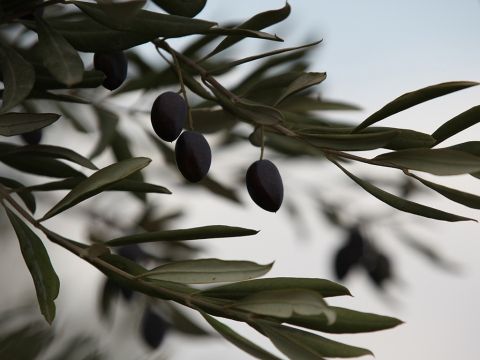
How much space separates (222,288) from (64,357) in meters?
0.27

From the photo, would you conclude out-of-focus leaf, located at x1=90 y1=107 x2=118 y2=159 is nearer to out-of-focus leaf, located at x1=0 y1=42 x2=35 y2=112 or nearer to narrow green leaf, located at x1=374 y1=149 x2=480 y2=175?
out-of-focus leaf, located at x1=0 y1=42 x2=35 y2=112

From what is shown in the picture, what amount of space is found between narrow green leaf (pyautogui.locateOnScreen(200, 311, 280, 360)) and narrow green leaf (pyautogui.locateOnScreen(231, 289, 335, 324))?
3cm

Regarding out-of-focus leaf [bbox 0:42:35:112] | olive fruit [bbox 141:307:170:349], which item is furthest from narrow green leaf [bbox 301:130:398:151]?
olive fruit [bbox 141:307:170:349]

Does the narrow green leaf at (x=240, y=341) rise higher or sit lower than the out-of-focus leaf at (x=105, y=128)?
lower

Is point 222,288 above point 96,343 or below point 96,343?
above

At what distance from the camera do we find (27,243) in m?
0.79

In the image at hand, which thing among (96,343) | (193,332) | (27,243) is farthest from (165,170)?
(27,243)

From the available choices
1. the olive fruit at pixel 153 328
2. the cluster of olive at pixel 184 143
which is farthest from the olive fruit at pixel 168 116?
the olive fruit at pixel 153 328

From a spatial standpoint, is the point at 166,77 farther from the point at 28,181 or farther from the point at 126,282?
the point at 126,282

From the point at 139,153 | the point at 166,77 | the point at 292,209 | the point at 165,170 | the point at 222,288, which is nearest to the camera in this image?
the point at 222,288

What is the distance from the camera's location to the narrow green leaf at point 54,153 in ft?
2.73

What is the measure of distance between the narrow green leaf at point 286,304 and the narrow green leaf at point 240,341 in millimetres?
27

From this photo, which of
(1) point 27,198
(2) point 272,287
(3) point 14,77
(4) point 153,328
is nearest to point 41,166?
(1) point 27,198

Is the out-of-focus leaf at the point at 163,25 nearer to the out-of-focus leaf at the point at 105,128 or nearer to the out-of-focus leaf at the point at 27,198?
the out-of-focus leaf at the point at 27,198
